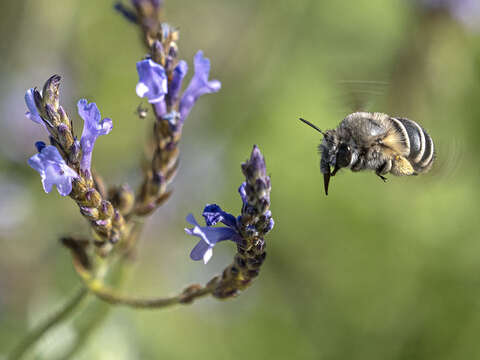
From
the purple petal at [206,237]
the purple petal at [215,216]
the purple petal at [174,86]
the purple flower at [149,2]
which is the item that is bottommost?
the purple petal at [206,237]

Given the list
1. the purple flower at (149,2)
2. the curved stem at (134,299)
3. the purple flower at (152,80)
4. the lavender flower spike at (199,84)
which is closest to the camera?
the purple flower at (152,80)

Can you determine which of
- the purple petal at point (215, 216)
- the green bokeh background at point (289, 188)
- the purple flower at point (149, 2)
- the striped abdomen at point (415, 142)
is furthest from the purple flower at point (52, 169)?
the green bokeh background at point (289, 188)

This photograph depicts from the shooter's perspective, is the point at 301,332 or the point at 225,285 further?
the point at 301,332

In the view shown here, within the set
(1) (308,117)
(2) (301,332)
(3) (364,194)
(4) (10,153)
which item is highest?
(1) (308,117)

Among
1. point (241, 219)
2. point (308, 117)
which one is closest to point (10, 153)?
point (308, 117)

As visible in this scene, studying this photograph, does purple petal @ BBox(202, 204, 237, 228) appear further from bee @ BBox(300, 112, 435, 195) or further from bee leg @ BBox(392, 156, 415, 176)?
bee leg @ BBox(392, 156, 415, 176)

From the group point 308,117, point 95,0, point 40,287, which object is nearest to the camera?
point 40,287

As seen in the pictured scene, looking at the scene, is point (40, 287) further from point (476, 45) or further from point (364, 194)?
point (476, 45)

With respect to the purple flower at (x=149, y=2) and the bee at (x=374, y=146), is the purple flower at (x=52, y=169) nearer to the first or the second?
the bee at (x=374, y=146)

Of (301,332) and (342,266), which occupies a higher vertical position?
(342,266)
